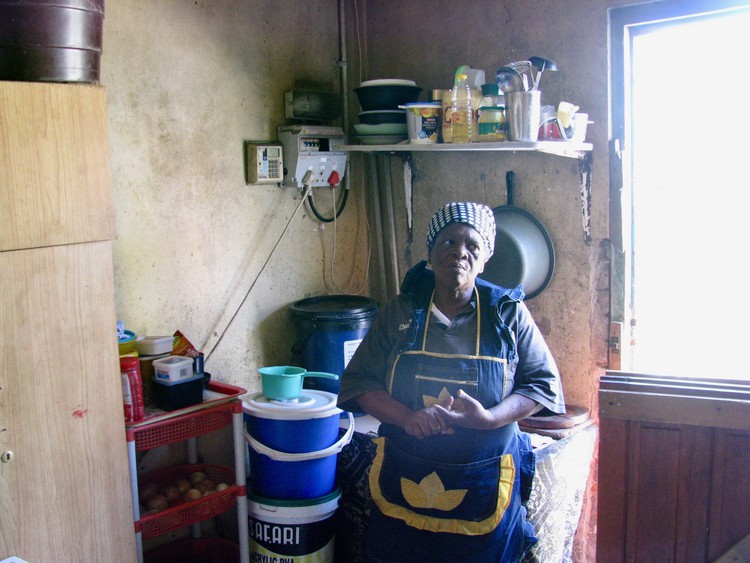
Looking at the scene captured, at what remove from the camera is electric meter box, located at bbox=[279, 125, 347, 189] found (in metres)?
3.03

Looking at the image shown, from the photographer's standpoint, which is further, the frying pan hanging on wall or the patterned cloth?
the frying pan hanging on wall

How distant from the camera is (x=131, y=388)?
7.60 feet

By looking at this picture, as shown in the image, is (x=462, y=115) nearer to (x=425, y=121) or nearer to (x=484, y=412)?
(x=425, y=121)

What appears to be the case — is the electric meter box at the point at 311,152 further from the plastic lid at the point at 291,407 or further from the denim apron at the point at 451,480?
the denim apron at the point at 451,480

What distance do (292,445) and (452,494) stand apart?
2.41 feet

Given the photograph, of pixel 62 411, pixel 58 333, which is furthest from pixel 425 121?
pixel 62 411

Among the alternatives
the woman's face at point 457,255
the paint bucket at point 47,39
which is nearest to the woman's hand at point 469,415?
the woman's face at point 457,255

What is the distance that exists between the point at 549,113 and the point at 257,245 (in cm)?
122

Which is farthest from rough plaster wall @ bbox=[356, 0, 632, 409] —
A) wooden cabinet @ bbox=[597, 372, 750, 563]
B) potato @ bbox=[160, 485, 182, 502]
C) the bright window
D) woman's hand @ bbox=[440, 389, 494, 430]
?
potato @ bbox=[160, 485, 182, 502]

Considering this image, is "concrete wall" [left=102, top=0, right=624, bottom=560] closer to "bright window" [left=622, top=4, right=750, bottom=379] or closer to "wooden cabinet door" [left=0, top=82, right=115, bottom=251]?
"bright window" [left=622, top=4, right=750, bottom=379]

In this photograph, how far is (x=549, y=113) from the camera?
106 inches

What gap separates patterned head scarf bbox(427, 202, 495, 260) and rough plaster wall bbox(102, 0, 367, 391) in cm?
100

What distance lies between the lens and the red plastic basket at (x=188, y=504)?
243cm

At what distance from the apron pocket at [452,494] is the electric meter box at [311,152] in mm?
1358
